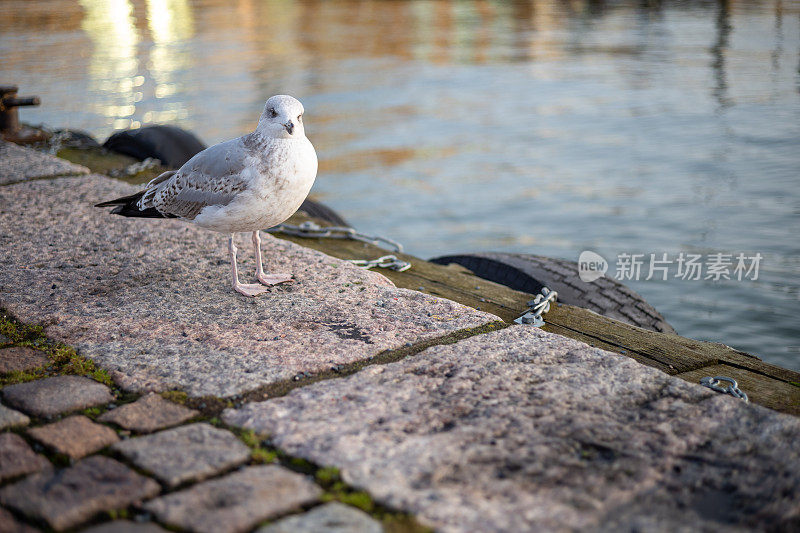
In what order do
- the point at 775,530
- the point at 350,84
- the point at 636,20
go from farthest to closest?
the point at 636,20, the point at 350,84, the point at 775,530

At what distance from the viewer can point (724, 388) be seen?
3096 millimetres

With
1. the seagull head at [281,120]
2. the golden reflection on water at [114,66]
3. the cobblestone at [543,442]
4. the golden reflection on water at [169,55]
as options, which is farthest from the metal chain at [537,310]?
the golden reflection on water at [169,55]

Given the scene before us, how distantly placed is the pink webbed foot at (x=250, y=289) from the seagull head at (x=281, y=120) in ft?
2.54

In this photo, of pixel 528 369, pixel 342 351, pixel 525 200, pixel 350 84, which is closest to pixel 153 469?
pixel 342 351

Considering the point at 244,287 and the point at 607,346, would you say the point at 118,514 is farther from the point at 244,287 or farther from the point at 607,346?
the point at 607,346

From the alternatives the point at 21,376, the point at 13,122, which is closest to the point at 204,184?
the point at 21,376

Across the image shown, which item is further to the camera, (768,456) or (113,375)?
(113,375)

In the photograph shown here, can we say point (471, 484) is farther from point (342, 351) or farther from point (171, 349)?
point (171, 349)

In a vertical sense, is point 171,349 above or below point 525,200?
above

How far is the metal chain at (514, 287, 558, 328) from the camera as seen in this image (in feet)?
12.3

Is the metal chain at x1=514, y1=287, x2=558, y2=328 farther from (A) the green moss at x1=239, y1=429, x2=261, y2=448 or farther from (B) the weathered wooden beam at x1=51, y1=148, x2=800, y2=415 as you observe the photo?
(A) the green moss at x1=239, y1=429, x2=261, y2=448

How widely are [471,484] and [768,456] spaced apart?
0.96m

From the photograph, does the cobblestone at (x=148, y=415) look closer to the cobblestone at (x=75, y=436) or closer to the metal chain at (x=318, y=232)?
the cobblestone at (x=75, y=436)

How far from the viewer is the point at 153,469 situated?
2332 mm
